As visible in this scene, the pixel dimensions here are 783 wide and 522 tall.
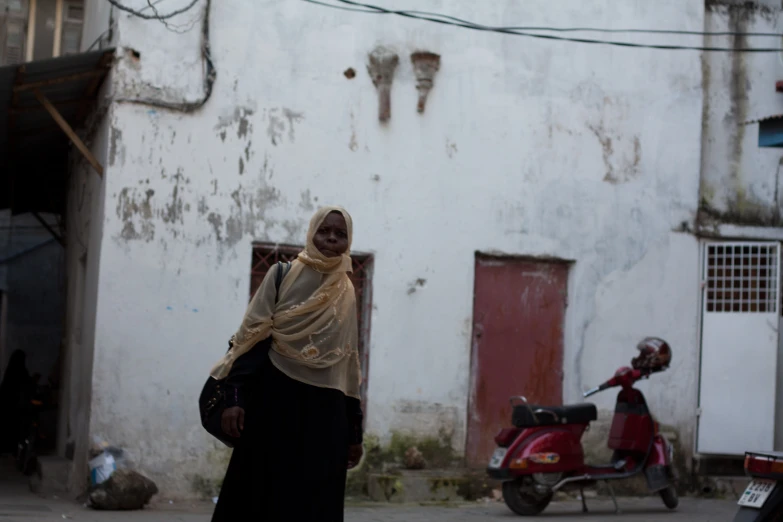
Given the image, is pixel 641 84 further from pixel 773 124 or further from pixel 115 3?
pixel 115 3

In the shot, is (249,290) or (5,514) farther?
(249,290)

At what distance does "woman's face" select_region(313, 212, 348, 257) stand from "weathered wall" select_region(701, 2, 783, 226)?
715cm

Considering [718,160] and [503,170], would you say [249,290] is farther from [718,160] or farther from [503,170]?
[718,160]

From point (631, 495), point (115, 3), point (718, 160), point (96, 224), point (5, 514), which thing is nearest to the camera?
point (5, 514)

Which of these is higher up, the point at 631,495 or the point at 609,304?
the point at 609,304

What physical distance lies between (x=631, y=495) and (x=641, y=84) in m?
3.99

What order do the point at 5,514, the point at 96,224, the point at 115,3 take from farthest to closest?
the point at 96,224
the point at 115,3
the point at 5,514

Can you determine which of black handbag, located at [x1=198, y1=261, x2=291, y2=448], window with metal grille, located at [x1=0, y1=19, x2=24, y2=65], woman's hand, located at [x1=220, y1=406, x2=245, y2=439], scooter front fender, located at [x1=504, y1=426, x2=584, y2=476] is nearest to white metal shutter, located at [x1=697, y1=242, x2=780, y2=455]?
scooter front fender, located at [x1=504, y1=426, x2=584, y2=476]

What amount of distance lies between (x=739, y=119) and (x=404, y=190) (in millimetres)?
3753

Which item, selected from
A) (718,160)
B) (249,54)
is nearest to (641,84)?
(718,160)

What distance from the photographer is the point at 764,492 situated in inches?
232

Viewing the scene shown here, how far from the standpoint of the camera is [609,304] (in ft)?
35.3

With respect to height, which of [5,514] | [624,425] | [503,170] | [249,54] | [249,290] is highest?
[249,54]

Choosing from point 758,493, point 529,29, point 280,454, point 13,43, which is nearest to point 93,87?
point 13,43
